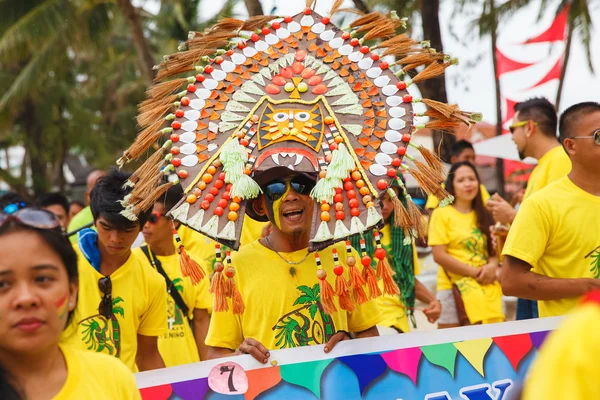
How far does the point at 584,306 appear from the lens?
1.45 m

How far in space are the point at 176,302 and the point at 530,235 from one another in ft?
7.78

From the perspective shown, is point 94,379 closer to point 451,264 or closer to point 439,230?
point 451,264

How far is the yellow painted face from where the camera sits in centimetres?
357

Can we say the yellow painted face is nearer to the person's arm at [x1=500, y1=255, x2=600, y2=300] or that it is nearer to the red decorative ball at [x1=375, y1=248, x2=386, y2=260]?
the red decorative ball at [x1=375, y1=248, x2=386, y2=260]

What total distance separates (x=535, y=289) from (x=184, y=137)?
5.84 feet

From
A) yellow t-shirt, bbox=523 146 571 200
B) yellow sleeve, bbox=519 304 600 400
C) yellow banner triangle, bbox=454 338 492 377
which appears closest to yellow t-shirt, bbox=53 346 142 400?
yellow sleeve, bbox=519 304 600 400

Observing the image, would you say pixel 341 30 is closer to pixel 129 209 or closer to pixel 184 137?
→ pixel 184 137

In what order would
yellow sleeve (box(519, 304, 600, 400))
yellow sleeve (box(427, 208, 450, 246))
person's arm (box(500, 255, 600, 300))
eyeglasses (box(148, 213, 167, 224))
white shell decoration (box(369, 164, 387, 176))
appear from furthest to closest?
1. yellow sleeve (box(427, 208, 450, 246))
2. eyeglasses (box(148, 213, 167, 224))
3. person's arm (box(500, 255, 600, 300))
4. white shell decoration (box(369, 164, 387, 176))
5. yellow sleeve (box(519, 304, 600, 400))

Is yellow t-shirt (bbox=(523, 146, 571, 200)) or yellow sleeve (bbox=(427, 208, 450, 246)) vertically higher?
yellow t-shirt (bbox=(523, 146, 571, 200))

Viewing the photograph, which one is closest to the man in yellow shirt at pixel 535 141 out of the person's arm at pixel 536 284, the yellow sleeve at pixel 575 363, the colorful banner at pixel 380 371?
the person's arm at pixel 536 284

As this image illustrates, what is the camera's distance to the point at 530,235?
3.94m

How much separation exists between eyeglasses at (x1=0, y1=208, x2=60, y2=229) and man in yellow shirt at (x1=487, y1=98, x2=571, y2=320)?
3783mm

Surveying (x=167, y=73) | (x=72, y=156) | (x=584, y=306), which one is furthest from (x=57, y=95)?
(x=584, y=306)

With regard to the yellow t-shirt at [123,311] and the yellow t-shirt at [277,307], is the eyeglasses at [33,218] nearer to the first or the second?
the yellow t-shirt at [277,307]
